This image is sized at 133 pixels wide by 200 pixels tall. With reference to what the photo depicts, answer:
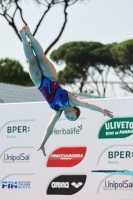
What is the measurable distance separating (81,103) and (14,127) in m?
3.00

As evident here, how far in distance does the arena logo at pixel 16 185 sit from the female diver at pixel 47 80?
2681 millimetres

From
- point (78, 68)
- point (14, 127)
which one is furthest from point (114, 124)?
point (78, 68)

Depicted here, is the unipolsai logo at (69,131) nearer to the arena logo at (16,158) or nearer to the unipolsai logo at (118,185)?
the arena logo at (16,158)

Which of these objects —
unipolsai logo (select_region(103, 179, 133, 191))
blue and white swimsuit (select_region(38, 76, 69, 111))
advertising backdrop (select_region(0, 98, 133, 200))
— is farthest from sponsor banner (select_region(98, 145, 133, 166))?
blue and white swimsuit (select_region(38, 76, 69, 111))

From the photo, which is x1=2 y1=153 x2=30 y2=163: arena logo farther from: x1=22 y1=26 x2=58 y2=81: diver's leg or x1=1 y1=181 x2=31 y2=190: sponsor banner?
x1=22 y1=26 x2=58 y2=81: diver's leg

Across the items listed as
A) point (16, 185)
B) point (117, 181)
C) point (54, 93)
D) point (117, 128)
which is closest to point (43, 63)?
point (54, 93)

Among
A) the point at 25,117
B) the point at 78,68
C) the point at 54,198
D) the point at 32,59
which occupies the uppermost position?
the point at 32,59

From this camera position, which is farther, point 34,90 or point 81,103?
point 34,90

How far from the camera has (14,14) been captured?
2289cm

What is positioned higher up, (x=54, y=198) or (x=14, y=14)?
(x=14, y=14)

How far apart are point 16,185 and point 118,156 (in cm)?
180

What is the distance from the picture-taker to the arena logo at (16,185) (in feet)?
28.5

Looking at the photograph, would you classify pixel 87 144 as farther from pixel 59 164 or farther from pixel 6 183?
pixel 6 183

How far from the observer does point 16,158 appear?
879cm
